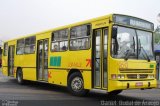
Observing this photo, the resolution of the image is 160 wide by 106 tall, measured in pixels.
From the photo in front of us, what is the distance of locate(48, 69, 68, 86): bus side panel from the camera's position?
14.6 meters

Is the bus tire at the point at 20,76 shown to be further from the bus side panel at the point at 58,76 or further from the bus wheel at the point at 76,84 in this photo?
the bus wheel at the point at 76,84

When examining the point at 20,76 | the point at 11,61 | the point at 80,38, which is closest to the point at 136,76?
the point at 80,38

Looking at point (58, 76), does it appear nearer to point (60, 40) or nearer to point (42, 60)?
point (60, 40)

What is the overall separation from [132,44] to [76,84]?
295cm

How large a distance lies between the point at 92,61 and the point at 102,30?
1.24 meters

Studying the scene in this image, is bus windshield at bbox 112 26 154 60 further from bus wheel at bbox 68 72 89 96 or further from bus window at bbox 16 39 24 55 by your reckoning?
bus window at bbox 16 39 24 55

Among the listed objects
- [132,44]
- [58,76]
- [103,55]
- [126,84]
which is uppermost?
[132,44]

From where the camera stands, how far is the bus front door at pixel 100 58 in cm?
1226

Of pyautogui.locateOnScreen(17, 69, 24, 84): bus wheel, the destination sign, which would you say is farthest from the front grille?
pyautogui.locateOnScreen(17, 69, 24, 84): bus wheel

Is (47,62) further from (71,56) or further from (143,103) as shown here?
(143,103)

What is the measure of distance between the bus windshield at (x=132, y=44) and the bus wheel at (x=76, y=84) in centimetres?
233

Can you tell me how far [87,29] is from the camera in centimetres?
1334

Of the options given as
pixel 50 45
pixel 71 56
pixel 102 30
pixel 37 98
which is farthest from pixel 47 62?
pixel 102 30

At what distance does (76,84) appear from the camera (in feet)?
45.3
